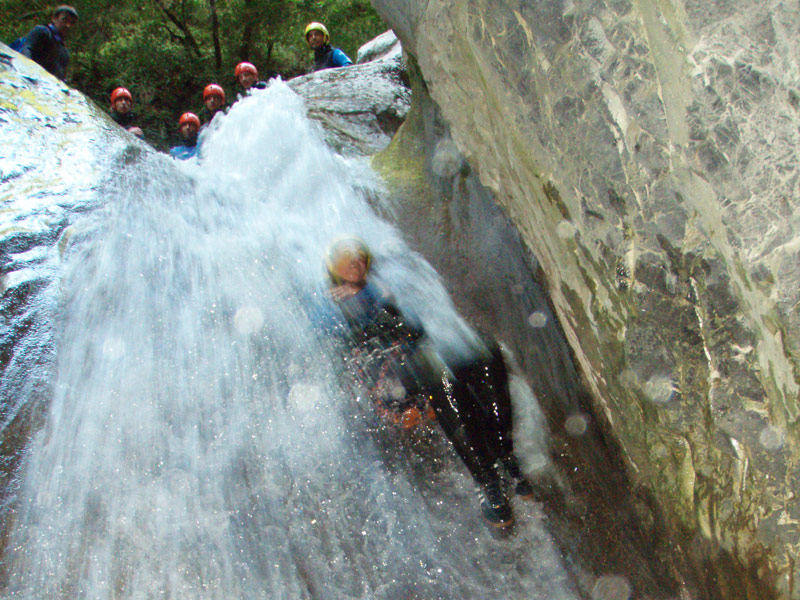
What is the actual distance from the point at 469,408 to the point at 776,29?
192 cm

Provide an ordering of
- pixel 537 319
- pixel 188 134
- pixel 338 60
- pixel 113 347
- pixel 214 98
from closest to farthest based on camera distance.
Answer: pixel 113 347 < pixel 537 319 < pixel 214 98 < pixel 188 134 < pixel 338 60

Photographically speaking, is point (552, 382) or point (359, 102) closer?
point (552, 382)

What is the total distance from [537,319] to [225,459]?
1802mm

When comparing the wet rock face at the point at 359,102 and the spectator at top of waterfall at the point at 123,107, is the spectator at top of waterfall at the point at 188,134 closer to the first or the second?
the spectator at top of waterfall at the point at 123,107

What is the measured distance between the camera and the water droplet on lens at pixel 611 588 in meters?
2.49

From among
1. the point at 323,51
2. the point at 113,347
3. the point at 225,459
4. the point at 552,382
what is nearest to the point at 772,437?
the point at 552,382

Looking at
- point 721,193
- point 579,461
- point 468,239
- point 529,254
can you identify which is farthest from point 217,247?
point 721,193

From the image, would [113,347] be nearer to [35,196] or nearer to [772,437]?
[35,196]

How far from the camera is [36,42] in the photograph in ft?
18.8

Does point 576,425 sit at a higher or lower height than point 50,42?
lower

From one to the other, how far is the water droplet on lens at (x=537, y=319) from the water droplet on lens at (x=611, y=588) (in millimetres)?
1303

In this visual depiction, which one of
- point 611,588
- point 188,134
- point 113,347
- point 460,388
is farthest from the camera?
point 188,134

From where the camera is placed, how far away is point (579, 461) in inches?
113

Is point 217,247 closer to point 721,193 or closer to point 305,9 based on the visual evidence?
point 721,193
